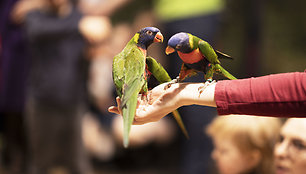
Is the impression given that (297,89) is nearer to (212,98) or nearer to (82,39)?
(212,98)

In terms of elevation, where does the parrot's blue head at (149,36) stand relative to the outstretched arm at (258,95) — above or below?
above

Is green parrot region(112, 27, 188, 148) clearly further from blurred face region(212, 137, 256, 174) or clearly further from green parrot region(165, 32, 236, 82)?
blurred face region(212, 137, 256, 174)

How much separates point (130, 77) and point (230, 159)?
58 cm

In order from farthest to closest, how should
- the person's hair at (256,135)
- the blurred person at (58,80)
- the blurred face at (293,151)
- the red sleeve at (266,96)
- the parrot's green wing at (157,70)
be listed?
the blurred person at (58,80) < the person's hair at (256,135) < the blurred face at (293,151) < the parrot's green wing at (157,70) < the red sleeve at (266,96)

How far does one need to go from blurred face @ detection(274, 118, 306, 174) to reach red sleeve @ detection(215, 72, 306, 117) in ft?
1.13

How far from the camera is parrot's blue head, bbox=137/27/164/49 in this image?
0.79m

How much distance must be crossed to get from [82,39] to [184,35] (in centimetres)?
98

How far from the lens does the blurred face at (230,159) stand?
48.3 inches

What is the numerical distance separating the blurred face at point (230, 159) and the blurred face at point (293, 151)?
0.54 feet

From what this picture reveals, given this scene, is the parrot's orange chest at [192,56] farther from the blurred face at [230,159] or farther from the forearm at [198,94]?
the blurred face at [230,159]

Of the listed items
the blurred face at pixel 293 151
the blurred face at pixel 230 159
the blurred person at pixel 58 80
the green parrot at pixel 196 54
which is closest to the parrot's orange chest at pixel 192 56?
the green parrot at pixel 196 54

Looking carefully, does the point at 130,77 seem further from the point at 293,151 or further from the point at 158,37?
the point at 293,151

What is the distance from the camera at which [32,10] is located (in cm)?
183

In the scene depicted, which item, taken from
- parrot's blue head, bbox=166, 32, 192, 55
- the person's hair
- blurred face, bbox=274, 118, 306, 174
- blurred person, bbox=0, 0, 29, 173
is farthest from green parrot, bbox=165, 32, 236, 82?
blurred person, bbox=0, 0, 29, 173
